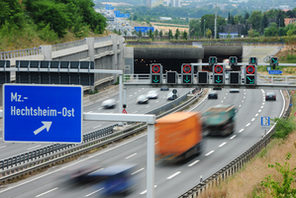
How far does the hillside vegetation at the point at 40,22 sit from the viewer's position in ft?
270

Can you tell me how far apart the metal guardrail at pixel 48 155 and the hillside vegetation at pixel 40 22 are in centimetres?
3217

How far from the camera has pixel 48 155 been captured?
1576 inches

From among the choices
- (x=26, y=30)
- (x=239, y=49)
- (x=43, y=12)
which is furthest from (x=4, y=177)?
(x=239, y=49)

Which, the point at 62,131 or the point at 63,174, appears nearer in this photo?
the point at 62,131

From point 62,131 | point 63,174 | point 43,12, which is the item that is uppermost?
point 43,12

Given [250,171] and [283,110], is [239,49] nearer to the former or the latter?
[283,110]

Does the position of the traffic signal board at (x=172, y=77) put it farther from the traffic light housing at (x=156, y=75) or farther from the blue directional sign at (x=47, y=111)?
the blue directional sign at (x=47, y=111)

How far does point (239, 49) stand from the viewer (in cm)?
11969

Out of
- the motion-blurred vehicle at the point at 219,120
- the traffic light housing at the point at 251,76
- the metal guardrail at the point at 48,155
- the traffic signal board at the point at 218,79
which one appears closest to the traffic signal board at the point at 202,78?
the traffic signal board at the point at 218,79

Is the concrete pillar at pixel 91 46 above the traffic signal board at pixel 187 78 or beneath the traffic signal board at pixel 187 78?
above

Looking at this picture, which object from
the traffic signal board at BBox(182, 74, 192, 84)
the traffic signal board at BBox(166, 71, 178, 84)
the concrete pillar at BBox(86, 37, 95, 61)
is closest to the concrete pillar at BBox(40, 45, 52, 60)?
the concrete pillar at BBox(86, 37, 95, 61)

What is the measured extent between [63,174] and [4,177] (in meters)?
4.23

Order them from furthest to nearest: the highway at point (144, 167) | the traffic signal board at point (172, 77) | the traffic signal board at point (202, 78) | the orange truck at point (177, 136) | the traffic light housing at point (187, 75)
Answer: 1. the traffic signal board at point (172, 77)
2. the traffic signal board at point (202, 78)
3. the traffic light housing at point (187, 75)
4. the orange truck at point (177, 136)
5. the highway at point (144, 167)

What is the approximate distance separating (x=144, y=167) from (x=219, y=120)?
12.5 meters
